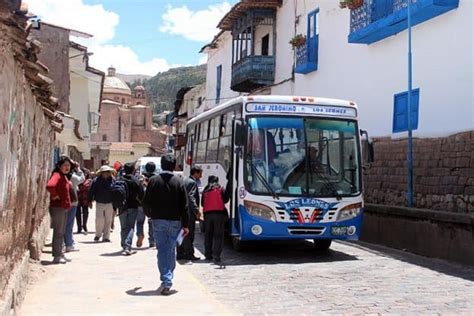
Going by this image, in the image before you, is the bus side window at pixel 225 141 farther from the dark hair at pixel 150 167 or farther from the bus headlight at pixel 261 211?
the dark hair at pixel 150 167

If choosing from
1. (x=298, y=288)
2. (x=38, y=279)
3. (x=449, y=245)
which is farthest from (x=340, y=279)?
(x=38, y=279)

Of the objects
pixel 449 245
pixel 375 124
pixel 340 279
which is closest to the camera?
pixel 340 279

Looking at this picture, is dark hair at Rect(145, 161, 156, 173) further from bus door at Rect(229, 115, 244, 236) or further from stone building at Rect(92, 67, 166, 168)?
stone building at Rect(92, 67, 166, 168)

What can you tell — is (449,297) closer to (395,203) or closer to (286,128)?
(286,128)

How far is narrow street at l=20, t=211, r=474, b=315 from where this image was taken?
7.01 m

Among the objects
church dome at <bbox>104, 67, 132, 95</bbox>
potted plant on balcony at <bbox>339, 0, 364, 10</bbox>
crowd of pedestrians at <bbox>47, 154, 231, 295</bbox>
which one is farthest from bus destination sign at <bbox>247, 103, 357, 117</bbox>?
church dome at <bbox>104, 67, 132, 95</bbox>

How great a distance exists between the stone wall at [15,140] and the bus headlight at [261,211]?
3745mm

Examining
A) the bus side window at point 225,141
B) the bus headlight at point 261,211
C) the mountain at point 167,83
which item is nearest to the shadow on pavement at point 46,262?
the bus headlight at point 261,211

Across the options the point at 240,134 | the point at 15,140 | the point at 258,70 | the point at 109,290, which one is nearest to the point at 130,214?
the point at 240,134

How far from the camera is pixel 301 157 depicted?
10.8 m

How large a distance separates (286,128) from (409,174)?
14.1ft

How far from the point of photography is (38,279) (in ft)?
27.5

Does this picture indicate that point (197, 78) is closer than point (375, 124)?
No

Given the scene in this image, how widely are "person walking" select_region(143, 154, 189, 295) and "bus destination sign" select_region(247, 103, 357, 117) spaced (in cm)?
344
